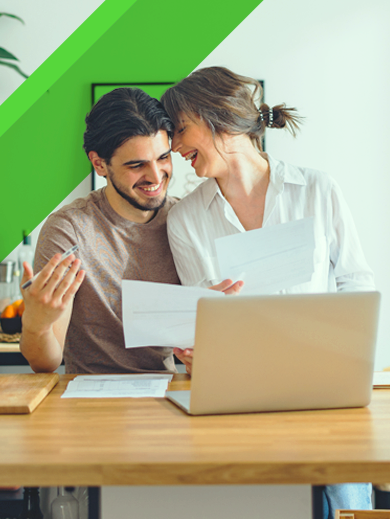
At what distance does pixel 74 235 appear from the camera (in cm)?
150

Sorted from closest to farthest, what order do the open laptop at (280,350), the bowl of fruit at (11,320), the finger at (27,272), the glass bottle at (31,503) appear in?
the open laptop at (280,350) → the finger at (27,272) → the glass bottle at (31,503) → the bowl of fruit at (11,320)

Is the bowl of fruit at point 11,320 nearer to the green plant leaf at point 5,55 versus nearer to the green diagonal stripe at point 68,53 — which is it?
the green diagonal stripe at point 68,53

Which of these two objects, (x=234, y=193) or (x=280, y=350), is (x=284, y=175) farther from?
(x=280, y=350)

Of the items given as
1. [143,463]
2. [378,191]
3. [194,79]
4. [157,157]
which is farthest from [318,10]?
[143,463]

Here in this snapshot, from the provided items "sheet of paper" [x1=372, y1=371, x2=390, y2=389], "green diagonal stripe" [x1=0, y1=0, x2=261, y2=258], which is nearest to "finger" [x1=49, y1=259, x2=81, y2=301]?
"sheet of paper" [x1=372, y1=371, x2=390, y2=389]

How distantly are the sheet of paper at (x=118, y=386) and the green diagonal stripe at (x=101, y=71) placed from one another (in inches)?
66.5

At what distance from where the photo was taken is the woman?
1.46 metres

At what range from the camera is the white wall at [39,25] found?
2635 mm

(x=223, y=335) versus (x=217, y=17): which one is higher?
(x=217, y=17)

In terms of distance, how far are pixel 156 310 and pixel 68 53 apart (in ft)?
6.86

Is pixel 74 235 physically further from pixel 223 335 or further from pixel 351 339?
pixel 351 339

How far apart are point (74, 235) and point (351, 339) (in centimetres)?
91

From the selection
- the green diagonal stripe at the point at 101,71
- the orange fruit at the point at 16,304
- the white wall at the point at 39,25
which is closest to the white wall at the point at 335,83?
the green diagonal stripe at the point at 101,71

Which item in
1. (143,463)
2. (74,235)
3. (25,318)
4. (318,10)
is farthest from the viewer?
(318,10)
